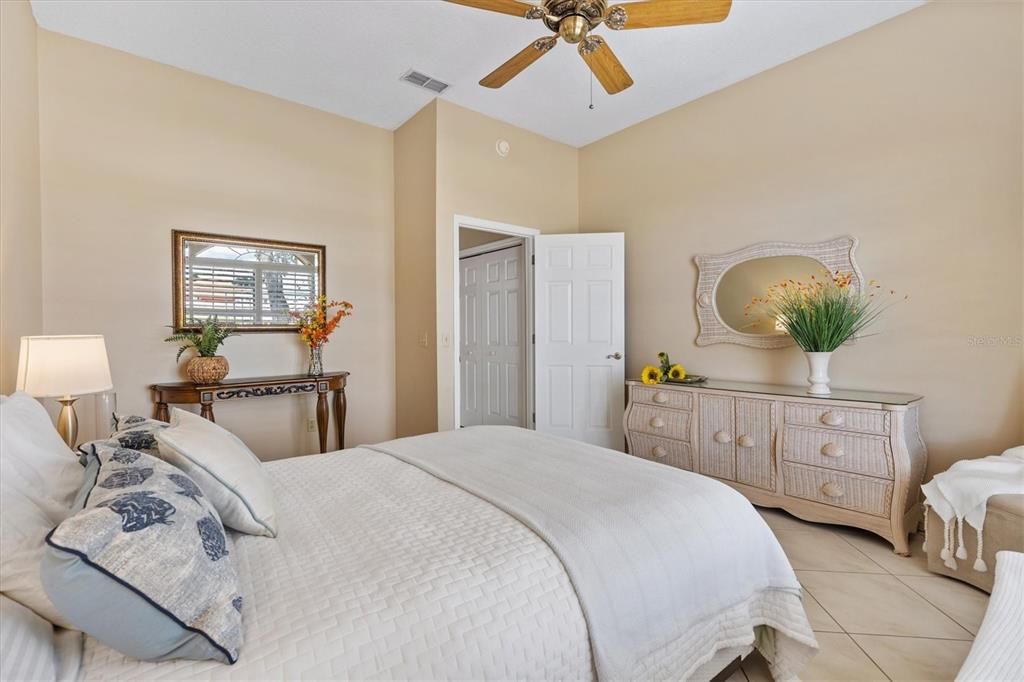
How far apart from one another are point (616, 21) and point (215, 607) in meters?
2.34

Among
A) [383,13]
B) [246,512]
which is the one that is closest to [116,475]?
[246,512]

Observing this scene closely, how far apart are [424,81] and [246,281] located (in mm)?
1931

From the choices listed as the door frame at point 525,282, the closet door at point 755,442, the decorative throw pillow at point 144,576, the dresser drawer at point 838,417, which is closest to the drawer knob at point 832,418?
the dresser drawer at point 838,417

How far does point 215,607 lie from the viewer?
2.60ft

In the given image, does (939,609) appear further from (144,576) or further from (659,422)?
(144,576)

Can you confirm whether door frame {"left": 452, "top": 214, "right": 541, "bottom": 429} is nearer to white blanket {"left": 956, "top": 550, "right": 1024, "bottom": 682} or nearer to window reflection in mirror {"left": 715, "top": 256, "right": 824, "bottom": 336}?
window reflection in mirror {"left": 715, "top": 256, "right": 824, "bottom": 336}

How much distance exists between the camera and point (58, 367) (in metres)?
1.86

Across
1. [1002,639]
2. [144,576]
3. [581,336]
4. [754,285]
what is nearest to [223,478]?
[144,576]

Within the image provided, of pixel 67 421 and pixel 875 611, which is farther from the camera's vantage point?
pixel 67 421

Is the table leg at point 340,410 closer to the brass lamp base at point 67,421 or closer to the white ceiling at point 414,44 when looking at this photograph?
the brass lamp base at point 67,421

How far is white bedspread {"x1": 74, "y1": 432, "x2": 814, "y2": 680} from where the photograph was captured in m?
0.81

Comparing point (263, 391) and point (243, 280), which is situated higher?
point (243, 280)

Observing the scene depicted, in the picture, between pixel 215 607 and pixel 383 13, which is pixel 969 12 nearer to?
pixel 383 13

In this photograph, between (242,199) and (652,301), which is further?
(652,301)
